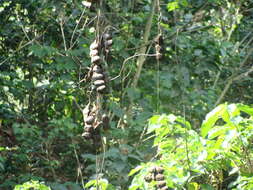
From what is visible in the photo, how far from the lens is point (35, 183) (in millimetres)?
2133

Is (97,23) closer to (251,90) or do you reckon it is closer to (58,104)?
(58,104)

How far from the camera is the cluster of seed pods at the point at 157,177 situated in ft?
5.71

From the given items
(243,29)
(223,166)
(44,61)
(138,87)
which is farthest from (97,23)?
(243,29)

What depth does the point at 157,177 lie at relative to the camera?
1.76 m

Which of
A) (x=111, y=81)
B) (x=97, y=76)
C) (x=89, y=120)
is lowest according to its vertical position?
(x=111, y=81)

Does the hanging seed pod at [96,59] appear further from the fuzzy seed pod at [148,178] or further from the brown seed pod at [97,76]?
the fuzzy seed pod at [148,178]

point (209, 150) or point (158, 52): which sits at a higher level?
point (158, 52)

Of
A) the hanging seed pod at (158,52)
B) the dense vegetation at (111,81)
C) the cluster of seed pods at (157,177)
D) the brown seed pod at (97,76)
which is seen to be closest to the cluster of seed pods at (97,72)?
the brown seed pod at (97,76)

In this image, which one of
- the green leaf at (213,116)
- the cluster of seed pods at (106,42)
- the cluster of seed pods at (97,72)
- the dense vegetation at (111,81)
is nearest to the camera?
the cluster of seed pods at (97,72)

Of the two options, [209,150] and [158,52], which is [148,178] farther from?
[158,52]

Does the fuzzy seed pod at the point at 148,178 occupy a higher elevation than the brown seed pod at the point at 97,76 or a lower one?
lower

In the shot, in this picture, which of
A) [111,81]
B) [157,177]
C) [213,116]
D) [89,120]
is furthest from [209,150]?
[111,81]

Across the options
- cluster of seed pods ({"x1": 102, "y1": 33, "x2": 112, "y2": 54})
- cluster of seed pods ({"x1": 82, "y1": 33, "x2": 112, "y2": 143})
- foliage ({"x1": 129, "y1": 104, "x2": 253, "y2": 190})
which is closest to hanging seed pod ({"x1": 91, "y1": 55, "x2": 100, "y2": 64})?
cluster of seed pods ({"x1": 82, "y1": 33, "x2": 112, "y2": 143})

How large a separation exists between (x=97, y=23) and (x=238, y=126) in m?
0.67
